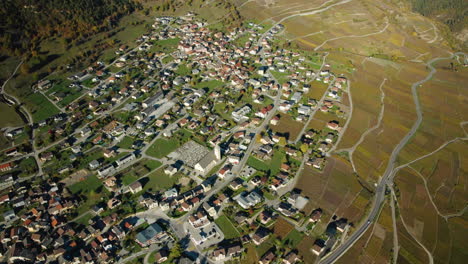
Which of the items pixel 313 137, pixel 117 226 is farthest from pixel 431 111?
pixel 117 226

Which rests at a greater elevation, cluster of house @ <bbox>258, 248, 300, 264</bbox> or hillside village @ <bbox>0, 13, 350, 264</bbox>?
hillside village @ <bbox>0, 13, 350, 264</bbox>

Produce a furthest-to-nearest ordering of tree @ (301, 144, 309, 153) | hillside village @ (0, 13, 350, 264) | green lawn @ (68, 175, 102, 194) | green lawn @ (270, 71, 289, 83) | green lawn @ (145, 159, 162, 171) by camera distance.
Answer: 1. green lawn @ (270, 71, 289, 83)
2. tree @ (301, 144, 309, 153)
3. green lawn @ (145, 159, 162, 171)
4. green lawn @ (68, 175, 102, 194)
5. hillside village @ (0, 13, 350, 264)

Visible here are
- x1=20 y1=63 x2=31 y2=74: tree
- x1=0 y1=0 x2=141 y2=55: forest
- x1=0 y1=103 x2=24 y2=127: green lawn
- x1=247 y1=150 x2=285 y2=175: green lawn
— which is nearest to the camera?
x1=247 y1=150 x2=285 y2=175: green lawn

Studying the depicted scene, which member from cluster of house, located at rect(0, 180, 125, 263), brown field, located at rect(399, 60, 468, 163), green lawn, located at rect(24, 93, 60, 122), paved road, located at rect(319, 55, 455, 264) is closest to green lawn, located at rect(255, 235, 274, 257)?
paved road, located at rect(319, 55, 455, 264)

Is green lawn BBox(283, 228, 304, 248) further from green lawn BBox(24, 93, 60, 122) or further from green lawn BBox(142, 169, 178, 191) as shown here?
green lawn BBox(24, 93, 60, 122)

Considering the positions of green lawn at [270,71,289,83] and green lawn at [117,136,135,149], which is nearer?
green lawn at [117,136,135,149]

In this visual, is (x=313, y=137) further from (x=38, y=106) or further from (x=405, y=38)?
(x=405, y=38)
